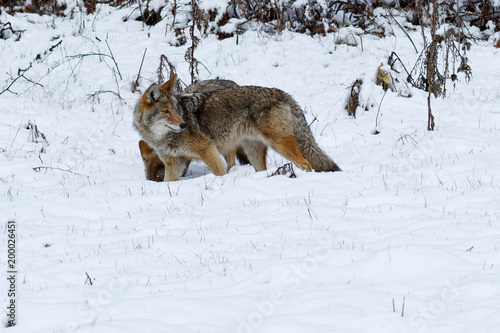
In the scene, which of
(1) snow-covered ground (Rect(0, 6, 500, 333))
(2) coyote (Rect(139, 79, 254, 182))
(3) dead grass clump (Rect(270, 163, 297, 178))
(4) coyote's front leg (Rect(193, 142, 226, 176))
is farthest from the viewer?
(2) coyote (Rect(139, 79, 254, 182))

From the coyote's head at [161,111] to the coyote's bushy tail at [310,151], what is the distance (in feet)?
5.54

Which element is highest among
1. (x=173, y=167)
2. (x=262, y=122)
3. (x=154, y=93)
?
(x=154, y=93)

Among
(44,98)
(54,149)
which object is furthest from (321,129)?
(44,98)

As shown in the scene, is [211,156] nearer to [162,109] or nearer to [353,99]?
[162,109]

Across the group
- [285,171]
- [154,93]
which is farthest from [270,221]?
[154,93]

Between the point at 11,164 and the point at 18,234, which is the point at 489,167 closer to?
the point at 18,234

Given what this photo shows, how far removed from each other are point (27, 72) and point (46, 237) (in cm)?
998

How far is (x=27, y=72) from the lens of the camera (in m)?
14.6

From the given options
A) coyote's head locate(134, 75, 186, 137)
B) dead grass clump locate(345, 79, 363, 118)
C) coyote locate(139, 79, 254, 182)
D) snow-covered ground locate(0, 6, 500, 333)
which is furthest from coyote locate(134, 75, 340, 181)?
dead grass clump locate(345, 79, 363, 118)

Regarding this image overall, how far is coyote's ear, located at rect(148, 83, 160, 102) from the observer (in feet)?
27.3

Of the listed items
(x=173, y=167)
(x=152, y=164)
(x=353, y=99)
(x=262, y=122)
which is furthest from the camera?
(x=353, y=99)

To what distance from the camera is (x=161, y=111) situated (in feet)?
27.9

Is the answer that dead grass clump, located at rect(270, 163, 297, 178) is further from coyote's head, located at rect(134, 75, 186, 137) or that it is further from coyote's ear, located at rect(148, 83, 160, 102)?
coyote's ear, located at rect(148, 83, 160, 102)

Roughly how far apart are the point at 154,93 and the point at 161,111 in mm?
279
